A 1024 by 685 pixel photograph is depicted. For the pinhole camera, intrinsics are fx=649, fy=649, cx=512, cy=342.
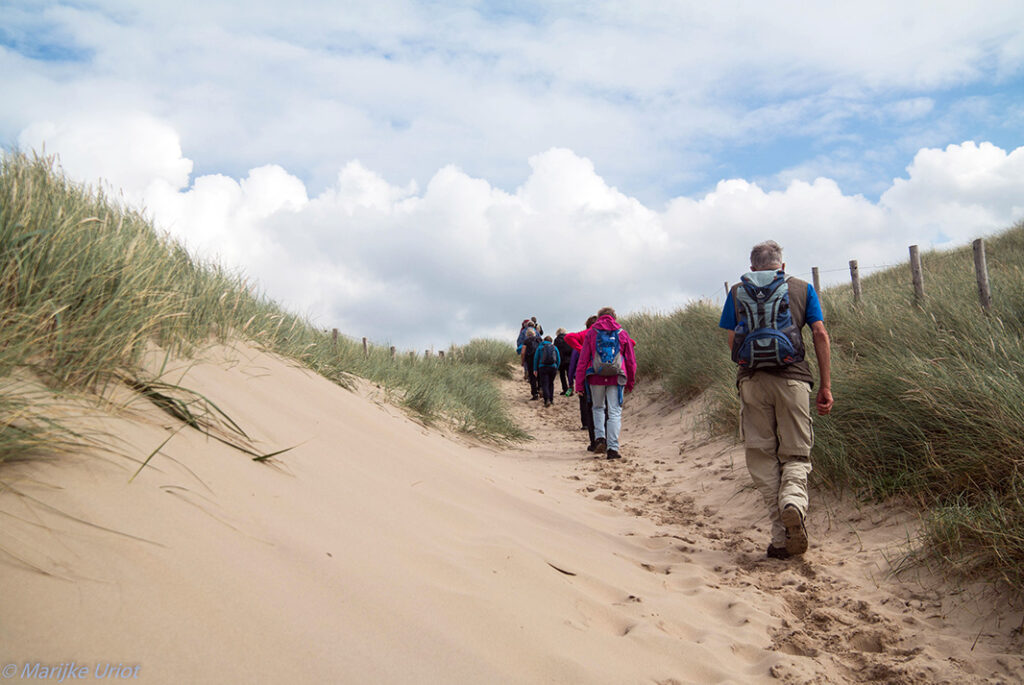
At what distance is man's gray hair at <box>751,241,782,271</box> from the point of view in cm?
461

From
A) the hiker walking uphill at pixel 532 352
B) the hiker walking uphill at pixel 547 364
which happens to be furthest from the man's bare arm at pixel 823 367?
the hiker walking uphill at pixel 532 352

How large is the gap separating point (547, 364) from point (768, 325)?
1098 cm

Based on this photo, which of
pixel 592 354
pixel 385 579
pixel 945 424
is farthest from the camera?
pixel 592 354

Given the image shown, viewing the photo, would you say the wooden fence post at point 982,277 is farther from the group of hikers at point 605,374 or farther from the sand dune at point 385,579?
the sand dune at point 385,579

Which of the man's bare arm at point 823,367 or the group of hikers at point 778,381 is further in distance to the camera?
the man's bare arm at point 823,367

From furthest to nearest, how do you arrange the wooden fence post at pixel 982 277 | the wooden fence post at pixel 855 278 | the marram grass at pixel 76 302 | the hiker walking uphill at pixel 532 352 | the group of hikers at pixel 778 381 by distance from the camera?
the hiker walking uphill at pixel 532 352, the wooden fence post at pixel 855 278, the wooden fence post at pixel 982 277, the group of hikers at pixel 778 381, the marram grass at pixel 76 302

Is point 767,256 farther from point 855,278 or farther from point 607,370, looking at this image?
point 855,278

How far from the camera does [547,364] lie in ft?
50.2

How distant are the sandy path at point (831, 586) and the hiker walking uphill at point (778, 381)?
0.35 metres

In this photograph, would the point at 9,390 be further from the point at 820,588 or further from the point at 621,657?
the point at 820,588

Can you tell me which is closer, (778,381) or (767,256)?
(778,381)

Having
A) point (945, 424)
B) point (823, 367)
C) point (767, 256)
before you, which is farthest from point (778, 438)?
point (767, 256)

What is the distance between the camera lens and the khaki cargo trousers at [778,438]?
4.30 metres

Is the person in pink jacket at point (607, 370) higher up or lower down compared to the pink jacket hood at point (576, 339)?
lower down
